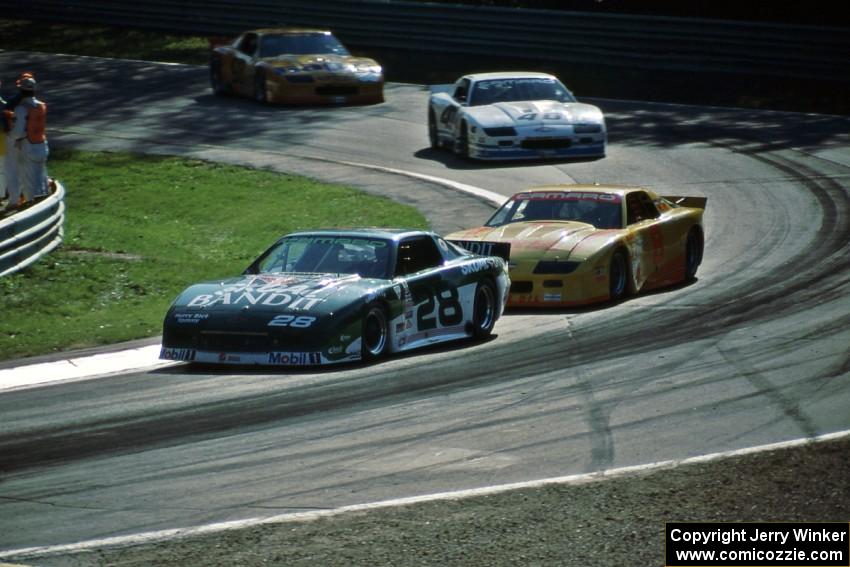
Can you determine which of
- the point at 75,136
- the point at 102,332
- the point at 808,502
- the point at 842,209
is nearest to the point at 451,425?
the point at 808,502

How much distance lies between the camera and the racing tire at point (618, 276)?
15.1 m

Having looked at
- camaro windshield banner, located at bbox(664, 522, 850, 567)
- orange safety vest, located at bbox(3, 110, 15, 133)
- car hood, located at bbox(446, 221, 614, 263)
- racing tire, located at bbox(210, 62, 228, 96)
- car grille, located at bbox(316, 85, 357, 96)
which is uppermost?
camaro windshield banner, located at bbox(664, 522, 850, 567)

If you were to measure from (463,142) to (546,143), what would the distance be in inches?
53.6

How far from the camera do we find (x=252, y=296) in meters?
12.0

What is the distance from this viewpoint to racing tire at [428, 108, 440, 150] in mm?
24672

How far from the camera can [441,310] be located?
13.1 meters

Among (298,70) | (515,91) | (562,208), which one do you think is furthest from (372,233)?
(298,70)

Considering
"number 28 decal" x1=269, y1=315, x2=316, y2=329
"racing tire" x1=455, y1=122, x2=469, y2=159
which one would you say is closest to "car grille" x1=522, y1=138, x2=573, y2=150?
"racing tire" x1=455, y1=122, x2=469, y2=159

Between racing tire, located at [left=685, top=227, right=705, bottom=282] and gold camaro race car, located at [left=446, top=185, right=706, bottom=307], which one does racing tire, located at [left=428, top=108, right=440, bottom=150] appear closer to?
gold camaro race car, located at [left=446, top=185, right=706, bottom=307]

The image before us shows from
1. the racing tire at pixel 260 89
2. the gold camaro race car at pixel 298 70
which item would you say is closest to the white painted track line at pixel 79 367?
the gold camaro race car at pixel 298 70

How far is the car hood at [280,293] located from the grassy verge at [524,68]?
16886mm

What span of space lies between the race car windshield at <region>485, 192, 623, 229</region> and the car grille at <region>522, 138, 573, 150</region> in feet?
21.8

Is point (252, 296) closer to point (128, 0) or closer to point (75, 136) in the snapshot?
point (75, 136)

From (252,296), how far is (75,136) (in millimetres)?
14219
